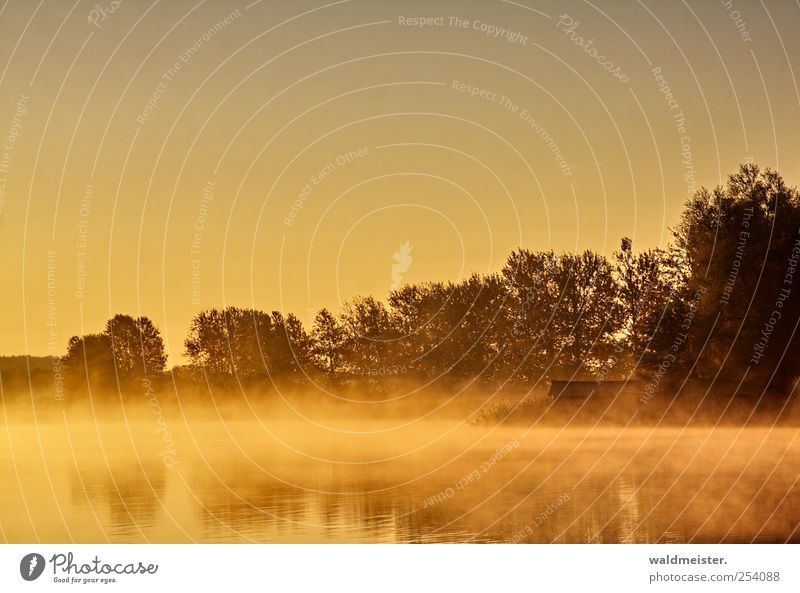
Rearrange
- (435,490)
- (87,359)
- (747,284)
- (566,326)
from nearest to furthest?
(435,490) < (747,284) < (566,326) < (87,359)

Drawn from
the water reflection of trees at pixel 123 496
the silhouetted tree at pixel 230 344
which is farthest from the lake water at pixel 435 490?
the silhouetted tree at pixel 230 344

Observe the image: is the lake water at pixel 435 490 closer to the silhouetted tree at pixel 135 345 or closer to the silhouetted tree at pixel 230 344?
the silhouetted tree at pixel 135 345

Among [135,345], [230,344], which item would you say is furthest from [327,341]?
[135,345]

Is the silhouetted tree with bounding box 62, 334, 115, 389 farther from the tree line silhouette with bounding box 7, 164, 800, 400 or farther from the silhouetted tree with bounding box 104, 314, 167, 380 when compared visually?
the silhouetted tree with bounding box 104, 314, 167, 380

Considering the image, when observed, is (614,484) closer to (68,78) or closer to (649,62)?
(649,62)

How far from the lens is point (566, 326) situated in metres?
67.8

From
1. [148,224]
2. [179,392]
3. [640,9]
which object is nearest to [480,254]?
[179,392]

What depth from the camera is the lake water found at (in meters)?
29.2

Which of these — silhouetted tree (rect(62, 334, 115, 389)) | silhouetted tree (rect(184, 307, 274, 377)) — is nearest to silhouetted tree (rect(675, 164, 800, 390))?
silhouetted tree (rect(184, 307, 274, 377))

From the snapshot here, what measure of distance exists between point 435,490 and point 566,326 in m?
32.0

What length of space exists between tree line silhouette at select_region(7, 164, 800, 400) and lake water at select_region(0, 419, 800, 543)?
4.30m

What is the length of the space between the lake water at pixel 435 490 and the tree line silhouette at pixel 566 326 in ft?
14.1

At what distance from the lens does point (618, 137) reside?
3469cm

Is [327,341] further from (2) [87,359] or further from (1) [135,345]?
(2) [87,359]
